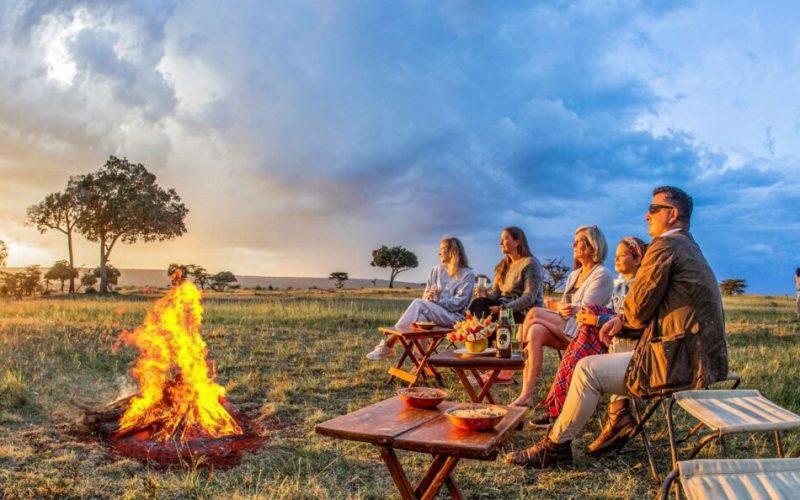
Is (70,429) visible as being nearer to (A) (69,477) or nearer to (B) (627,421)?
(A) (69,477)

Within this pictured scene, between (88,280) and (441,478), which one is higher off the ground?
(88,280)

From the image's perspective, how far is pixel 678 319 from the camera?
11.6ft

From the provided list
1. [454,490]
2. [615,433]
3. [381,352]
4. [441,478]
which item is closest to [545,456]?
[615,433]

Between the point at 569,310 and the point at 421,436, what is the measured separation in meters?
2.78

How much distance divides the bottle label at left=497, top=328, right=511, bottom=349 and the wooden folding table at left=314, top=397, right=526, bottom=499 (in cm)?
178

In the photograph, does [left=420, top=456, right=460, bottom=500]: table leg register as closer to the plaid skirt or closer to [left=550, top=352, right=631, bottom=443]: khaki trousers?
[left=550, top=352, right=631, bottom=443]: khaki trousers

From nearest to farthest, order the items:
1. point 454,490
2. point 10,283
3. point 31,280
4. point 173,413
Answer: point 454,490 < point 173,413 < point 10,283 < point 31,280

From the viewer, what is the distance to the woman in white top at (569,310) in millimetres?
5027

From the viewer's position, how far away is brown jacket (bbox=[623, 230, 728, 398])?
348cm

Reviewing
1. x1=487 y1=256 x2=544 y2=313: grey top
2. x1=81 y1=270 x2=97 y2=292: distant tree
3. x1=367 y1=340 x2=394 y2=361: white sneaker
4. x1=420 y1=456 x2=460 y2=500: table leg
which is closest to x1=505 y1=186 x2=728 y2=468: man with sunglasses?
x1=420 y1=456 x2=460 y2=500: table leg

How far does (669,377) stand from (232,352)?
670 cm

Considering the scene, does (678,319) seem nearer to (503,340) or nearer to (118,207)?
(503,340)

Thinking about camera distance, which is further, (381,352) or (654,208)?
(381,352)

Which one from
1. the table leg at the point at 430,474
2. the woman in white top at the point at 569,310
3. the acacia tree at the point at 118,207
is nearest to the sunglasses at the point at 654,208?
the woman in white top at the point at 569,310
